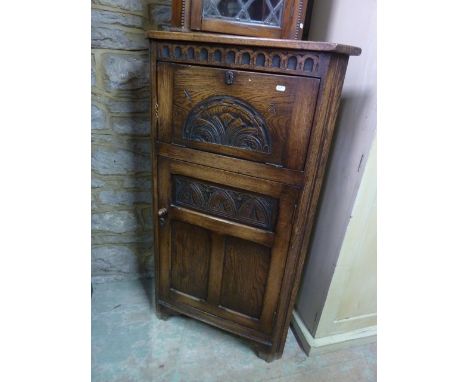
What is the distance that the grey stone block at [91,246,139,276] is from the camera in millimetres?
1598

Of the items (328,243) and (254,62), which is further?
(328,243)

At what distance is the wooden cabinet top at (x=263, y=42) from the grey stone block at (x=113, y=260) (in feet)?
3.71

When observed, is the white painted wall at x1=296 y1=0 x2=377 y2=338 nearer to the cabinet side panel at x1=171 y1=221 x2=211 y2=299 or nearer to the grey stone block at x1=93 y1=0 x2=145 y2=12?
the cabinet side panel at x1=171 y1=221 x2=211 y2=299

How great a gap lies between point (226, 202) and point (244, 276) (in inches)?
13.0

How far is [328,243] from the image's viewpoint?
1262mm

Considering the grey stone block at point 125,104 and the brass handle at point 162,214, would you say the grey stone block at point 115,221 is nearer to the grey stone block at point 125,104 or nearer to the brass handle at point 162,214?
the brass handle at point 162,214

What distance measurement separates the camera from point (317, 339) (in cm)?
137

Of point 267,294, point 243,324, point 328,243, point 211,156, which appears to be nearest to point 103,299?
point 243,324

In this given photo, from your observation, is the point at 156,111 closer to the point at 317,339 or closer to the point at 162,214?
the point at 162,214

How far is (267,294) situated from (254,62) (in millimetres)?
863

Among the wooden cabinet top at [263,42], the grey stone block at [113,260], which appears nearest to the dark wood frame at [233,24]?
the wooden cabinet top at [263,42]

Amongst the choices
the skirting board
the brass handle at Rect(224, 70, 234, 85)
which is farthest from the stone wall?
the skirting board

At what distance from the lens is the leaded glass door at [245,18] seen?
972mm
